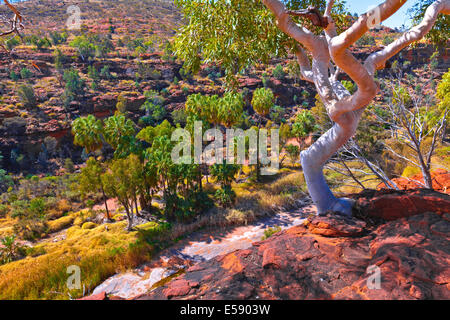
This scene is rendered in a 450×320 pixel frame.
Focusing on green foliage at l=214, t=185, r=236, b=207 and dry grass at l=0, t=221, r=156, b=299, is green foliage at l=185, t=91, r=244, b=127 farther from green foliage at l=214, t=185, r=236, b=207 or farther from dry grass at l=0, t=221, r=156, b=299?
dry grass at l=0, t=221, r=156, b=299

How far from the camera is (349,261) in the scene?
2545 millimetres

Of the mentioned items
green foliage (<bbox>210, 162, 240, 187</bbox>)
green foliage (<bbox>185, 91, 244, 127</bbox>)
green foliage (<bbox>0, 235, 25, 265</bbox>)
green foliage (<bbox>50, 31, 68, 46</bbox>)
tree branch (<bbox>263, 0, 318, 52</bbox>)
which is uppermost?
green foliage (<bbox>50, 31, 68, 46</bbox>)

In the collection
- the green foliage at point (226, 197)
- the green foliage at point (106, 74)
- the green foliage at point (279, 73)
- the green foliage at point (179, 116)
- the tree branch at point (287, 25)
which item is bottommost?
the green foliage at point (226, 197)

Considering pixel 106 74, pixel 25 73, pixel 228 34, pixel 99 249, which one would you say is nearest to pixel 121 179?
pixel 99 249

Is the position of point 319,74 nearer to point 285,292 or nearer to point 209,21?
point 209,21

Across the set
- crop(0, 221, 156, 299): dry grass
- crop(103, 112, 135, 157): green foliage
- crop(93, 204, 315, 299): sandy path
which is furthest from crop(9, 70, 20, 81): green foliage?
crop(93, 204, 315, 299): sandy path

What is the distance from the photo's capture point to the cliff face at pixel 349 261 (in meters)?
2.13

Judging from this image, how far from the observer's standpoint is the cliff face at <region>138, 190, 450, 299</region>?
2.13 m

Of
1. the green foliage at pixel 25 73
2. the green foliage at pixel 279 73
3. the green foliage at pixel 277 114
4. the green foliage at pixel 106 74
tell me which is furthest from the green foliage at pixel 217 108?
the green foliage at pixel 25 73

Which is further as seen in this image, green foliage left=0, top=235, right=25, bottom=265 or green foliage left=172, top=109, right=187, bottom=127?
green foliage left=172, top=109, right=187, bottom=127

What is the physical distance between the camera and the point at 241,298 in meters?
2.26

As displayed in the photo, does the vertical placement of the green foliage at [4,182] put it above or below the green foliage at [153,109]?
below

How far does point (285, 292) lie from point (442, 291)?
141 cm

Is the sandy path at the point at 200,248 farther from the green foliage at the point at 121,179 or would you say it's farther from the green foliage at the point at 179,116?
the green foliage at the point at 179,116
